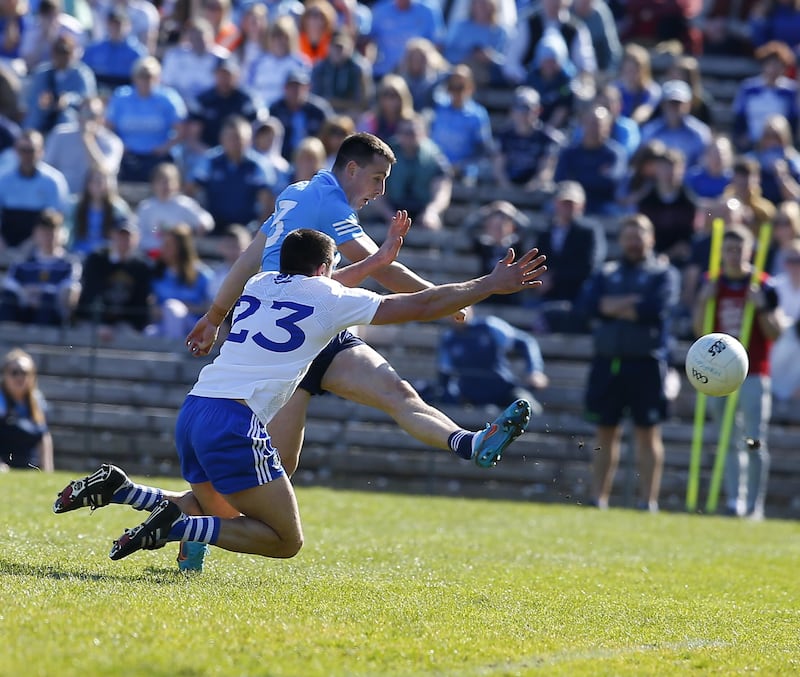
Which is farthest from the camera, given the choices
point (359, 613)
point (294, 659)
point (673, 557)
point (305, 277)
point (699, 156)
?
point (699, 156)

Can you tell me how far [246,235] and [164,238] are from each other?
Result: 931 millimetres

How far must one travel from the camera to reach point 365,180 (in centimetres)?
827

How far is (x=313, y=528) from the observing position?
10617mm

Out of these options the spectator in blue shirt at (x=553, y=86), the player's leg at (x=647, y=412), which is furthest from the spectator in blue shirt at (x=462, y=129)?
the player's leg at (x=647, y=412)

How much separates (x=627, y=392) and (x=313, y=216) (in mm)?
6876

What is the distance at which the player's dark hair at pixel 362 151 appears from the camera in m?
8.23

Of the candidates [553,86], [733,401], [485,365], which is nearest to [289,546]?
[733,401]

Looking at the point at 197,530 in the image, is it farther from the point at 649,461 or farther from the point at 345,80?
the point at 345,80

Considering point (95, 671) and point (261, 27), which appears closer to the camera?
point (95, 671)

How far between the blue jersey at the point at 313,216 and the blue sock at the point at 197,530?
165 centimetres

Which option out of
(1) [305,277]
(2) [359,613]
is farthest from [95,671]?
(1) [305,277]

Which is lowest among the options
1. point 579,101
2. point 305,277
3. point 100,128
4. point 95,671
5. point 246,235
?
point 95,671

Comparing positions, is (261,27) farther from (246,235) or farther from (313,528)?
(313,528)

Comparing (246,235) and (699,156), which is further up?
(699,156)
